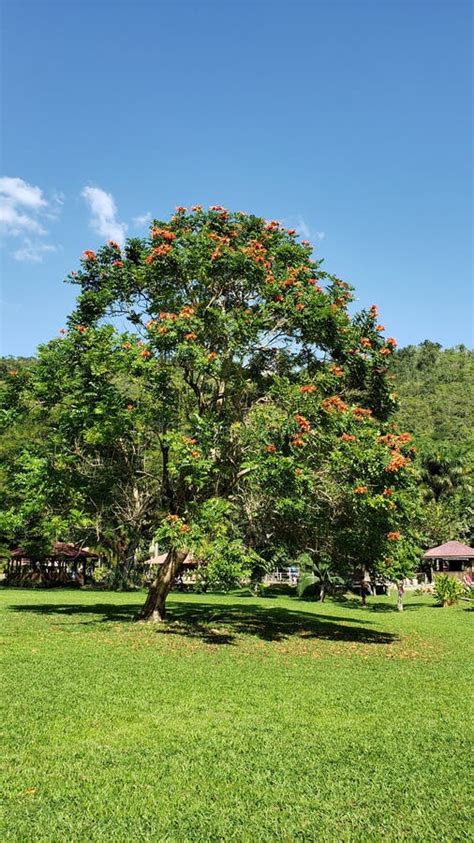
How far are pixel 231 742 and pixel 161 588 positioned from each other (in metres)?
10.3

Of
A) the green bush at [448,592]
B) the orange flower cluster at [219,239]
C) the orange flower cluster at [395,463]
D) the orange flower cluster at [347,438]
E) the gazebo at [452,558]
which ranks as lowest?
the green bush at [448,592]

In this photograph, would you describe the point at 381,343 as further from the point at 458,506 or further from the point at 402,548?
the point at 458,506

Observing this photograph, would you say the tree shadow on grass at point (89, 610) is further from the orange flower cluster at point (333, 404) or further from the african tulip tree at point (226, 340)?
the orange flower cluster at point (333, 404)

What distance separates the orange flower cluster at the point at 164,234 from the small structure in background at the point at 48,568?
25649mm

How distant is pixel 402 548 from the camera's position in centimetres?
1352

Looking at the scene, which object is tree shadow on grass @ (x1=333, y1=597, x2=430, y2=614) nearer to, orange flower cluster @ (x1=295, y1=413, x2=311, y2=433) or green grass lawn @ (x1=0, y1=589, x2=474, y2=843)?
green grass lawn @ (x1=0, y1=589, x2=474, y2=843)

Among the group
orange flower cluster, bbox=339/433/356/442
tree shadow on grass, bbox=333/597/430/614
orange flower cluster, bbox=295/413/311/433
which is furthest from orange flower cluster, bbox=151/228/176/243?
tree shadow on grass, bbox=333/597/430/614

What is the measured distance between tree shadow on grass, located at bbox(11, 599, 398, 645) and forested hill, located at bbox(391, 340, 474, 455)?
27121mm

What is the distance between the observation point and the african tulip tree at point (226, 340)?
44.0ft

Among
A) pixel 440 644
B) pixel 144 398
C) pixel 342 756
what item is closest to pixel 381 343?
pixel 144 398

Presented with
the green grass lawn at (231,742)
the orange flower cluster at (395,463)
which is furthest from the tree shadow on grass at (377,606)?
the orange flower cluster at (395,463)

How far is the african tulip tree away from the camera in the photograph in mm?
13406

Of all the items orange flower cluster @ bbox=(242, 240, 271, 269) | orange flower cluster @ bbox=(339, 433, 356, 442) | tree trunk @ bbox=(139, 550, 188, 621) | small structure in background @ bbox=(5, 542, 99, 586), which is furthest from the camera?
small structure in background @ bbox=(5, 542, 99, 586)

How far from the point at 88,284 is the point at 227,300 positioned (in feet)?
12.9
